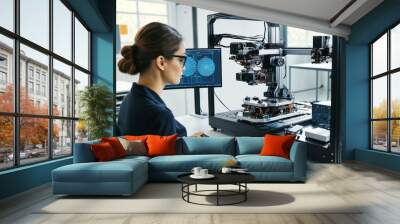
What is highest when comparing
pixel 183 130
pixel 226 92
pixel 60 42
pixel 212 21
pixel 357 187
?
pixel 212 21

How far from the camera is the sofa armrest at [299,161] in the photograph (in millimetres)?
6328

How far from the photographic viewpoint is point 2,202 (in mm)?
5055

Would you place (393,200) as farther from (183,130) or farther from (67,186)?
(183,130)

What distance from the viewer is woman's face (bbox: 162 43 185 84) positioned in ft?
29.7

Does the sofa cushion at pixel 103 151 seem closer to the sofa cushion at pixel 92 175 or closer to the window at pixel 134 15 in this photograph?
the sofa cushion at pixel 92 175

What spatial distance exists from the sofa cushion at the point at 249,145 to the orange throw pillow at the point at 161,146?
40.3 inches

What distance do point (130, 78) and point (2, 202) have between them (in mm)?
4622

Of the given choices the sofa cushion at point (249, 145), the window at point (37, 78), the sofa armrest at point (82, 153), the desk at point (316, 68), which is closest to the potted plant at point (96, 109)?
the window at point (37, 78)

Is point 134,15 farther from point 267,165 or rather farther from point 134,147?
point 267,165

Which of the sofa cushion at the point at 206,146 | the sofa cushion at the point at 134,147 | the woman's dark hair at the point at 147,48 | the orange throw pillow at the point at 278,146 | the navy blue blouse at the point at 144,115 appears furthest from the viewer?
the woman's dark hair at the point at 147,48

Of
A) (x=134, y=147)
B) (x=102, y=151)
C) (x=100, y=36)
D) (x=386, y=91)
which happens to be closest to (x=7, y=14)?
(x=102, y=151)

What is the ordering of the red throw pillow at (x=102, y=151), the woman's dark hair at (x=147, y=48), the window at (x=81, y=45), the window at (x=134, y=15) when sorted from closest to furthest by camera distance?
the red throw pillow at (x=102, y=151)
the woman's dark hair at (x=147, y=48)
the window at (x=81, y=45)
the window at (x=134, y=15)

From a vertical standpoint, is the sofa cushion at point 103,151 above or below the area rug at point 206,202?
above

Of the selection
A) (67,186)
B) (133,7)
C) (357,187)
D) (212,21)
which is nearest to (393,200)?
(357,187)
